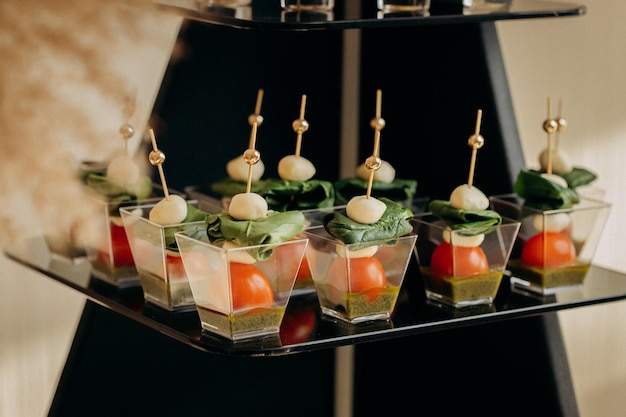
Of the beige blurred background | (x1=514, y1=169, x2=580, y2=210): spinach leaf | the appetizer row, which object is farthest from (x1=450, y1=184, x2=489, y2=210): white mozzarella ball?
the beige blurred background

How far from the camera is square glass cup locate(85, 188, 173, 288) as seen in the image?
1199 mm

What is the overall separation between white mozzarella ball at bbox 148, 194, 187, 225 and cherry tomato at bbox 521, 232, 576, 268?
0.44 metres

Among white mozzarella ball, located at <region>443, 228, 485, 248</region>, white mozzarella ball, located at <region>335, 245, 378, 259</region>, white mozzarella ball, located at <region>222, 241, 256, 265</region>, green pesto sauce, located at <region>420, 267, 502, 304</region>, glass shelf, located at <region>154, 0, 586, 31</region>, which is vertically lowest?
green pesto sauce, located at <region>420, 267, 502, 304</region>

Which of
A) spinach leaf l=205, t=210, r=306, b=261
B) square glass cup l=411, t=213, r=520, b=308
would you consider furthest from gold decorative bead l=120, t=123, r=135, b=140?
square glass cup l=411, t=213, r=520, b=308

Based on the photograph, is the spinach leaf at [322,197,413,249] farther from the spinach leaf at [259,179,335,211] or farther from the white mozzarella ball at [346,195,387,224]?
the spinach leaf at [259,179,335,211]

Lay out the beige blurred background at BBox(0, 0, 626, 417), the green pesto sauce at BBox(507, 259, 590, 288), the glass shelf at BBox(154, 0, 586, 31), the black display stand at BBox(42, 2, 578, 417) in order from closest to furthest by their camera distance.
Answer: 1. the glass shelf at BBox(154, 0, 586, 31)
2. the green pesto sauce at BBox(507, 259, 590, 288)
3. the black display stand at BBox(42, 2, 578, 417)
4. the beige blurred background at BBox(0, 0, 626, 417)

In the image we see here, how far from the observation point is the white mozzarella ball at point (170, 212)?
1092 mm

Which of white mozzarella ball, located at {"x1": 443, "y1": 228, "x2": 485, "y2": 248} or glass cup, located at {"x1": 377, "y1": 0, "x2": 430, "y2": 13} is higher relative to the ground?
glass cup, located at {"x1": 377, "y1": 0, "x2": 430, "y2": 13}

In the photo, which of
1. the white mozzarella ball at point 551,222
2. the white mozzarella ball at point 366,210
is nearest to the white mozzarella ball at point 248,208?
the white mozzarella ball at point 366,210

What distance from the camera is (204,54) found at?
1528mm

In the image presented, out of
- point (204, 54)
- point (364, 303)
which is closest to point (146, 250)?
point (364, 303)

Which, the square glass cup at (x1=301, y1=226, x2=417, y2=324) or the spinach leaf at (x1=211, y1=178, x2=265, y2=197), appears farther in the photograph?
the spinach leaf at (x1=211, y1=178, x2=265, y2=197)

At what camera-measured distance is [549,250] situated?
1196 mm

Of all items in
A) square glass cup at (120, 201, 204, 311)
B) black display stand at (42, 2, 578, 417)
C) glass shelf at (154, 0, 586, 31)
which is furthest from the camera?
black display stand at (42, 2, 578, 417)
